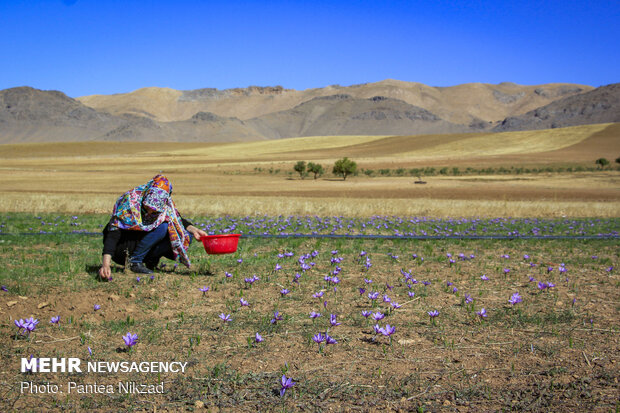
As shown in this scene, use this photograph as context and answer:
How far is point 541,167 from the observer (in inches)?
2613

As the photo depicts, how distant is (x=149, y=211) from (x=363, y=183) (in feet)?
134

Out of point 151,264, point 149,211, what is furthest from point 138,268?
point 149,211

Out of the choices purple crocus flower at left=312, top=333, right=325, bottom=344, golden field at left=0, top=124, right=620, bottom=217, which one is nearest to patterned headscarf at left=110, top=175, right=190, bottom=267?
purple crocus flower at left=312, top=333, right=325, bottom=344

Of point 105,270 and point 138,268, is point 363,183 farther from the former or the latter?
point 105,270

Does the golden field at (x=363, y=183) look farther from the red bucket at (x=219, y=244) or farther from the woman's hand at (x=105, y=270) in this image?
the red bucket at (x=219, y=244)

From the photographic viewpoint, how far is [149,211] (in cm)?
786

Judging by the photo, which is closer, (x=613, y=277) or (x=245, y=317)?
(x=245, y=317)

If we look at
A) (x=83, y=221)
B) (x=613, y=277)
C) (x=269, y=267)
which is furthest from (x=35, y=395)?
(x=83, y=221)

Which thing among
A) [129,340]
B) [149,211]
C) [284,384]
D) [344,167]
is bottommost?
[284,384]

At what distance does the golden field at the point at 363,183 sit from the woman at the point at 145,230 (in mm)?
12293

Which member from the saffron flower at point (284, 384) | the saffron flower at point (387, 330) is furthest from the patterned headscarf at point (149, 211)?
the saffron flower at point (284, 384)

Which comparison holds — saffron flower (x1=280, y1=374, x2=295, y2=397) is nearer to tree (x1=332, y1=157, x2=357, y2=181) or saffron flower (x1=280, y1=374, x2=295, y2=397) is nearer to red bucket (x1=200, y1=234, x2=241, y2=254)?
red bucket (x1=200, y1=234, x2=241, y2=254)

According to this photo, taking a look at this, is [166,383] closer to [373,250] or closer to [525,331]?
[525,331]

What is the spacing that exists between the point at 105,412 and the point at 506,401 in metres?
3.33
